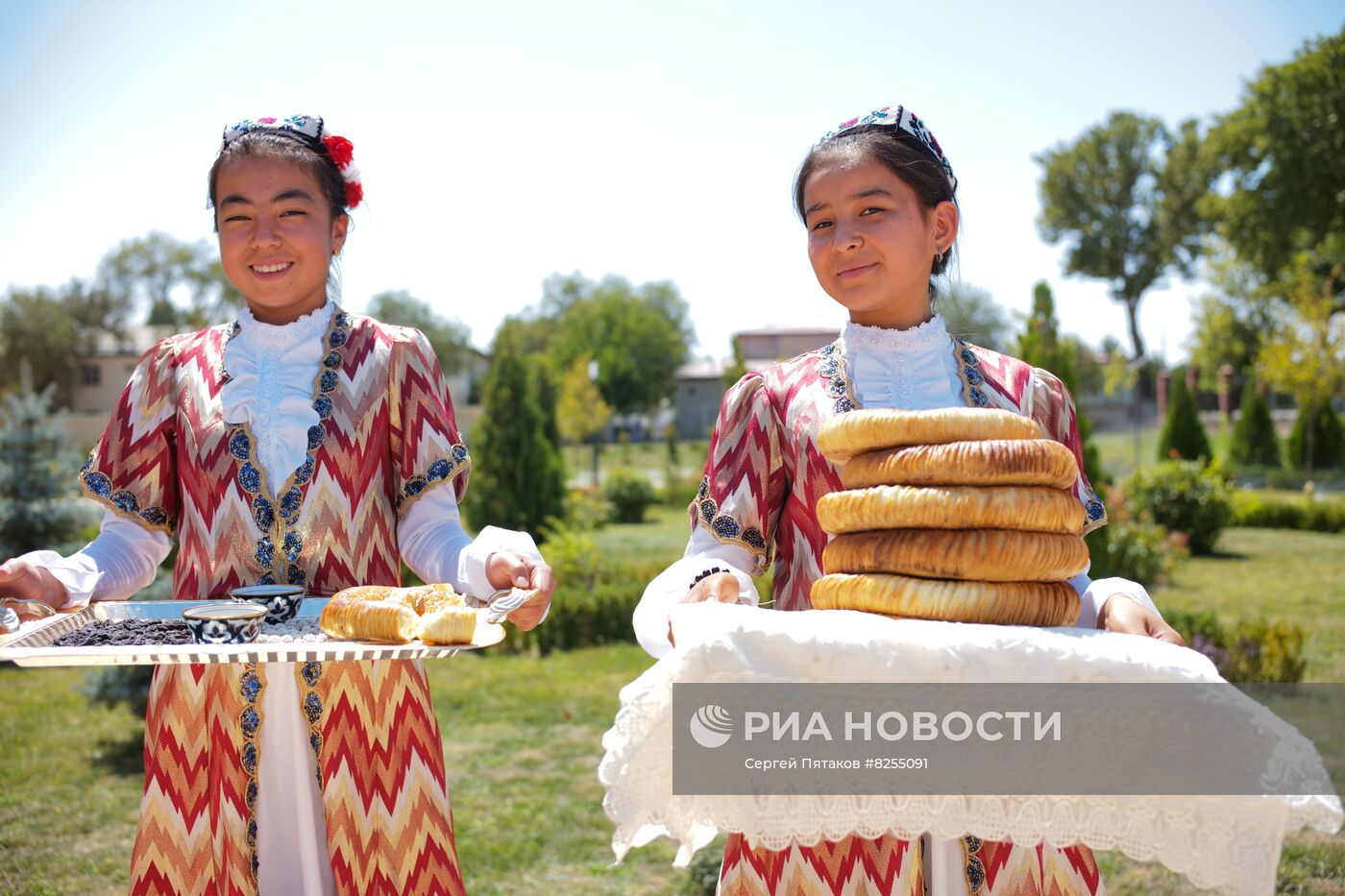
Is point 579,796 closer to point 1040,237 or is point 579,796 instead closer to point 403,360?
point 403,360

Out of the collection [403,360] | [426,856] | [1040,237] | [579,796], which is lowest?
[579,796]

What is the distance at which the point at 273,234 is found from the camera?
2293 millimetres

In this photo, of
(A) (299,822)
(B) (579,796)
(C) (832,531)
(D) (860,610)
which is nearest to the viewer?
(D) (860,610)

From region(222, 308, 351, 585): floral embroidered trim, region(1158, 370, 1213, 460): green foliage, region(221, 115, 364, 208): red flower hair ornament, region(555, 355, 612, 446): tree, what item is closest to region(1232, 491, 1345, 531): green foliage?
region(1158, 370, 1213, 460): green foliage

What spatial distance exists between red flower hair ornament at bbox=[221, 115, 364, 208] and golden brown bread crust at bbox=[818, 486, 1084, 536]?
1.56 m

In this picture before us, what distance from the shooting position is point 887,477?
167cm

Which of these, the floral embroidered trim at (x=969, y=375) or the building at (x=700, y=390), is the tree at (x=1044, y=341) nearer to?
the floral embroidered trim at (x=969, y=375)

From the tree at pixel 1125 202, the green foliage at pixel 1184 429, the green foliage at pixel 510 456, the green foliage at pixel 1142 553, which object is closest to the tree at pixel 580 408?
the green foliage at pixel 1184 429

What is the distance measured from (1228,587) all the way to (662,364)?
5078 cm

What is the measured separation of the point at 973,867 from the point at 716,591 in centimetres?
71

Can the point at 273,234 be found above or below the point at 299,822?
above

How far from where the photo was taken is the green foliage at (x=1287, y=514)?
17.8 metres

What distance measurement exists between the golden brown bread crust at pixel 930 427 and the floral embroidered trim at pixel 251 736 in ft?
4.41

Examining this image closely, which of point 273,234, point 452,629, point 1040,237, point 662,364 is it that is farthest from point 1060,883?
point 1040,237
